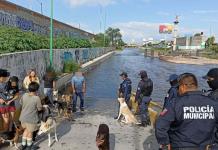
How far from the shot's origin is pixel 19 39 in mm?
15648

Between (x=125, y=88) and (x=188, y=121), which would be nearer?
(x=188, y=121)

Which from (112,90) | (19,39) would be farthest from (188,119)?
(112,90)

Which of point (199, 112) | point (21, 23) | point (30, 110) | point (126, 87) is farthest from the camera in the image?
point (21, 23)

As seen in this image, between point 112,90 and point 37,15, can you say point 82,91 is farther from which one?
point 37,15

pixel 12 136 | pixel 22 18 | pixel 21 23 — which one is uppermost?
pixel 22 18

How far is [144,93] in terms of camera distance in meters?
10.1

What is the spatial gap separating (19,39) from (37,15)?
18945 mm

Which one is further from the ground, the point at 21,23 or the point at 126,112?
the point at 21,23

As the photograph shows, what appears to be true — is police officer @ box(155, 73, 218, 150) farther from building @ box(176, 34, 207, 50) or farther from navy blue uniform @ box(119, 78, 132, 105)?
building @ box(176, 34, 207, 50)

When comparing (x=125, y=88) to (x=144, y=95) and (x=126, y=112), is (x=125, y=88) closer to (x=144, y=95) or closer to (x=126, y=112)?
(x=126, y=112)

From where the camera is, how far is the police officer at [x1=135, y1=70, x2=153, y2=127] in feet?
32.8

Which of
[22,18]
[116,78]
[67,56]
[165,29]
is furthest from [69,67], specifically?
[165,29]

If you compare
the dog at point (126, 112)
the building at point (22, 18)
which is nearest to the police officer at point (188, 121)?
the dog at point (126, 112)

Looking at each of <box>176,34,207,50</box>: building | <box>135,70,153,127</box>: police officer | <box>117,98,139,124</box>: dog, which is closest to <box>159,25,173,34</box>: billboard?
<box>176,34,207,50</box>: building
